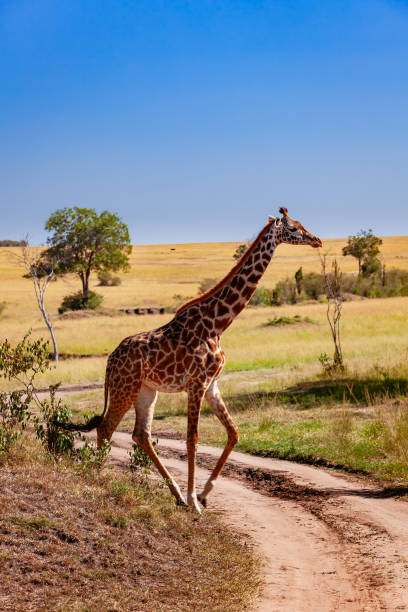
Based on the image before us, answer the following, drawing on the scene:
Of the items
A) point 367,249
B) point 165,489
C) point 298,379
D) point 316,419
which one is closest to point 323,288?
point 367,249

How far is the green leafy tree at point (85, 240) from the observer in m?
55.4

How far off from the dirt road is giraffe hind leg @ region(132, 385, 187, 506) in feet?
2.72

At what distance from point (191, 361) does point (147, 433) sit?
1155 mm

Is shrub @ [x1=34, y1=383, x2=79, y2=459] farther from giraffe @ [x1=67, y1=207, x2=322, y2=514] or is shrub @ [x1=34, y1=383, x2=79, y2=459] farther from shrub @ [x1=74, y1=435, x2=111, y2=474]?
shrub @ [x1=74, y1=435, x2=111, y2=474]

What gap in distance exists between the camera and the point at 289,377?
832 inches

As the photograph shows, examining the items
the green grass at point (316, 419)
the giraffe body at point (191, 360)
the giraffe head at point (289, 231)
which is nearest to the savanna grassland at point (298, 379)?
the green grass at point (316, 419)

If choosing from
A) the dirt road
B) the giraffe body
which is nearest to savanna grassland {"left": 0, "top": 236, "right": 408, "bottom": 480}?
the dirt road

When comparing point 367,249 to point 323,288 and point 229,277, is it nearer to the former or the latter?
point 323,288

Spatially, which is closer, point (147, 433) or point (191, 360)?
point (191, 360)

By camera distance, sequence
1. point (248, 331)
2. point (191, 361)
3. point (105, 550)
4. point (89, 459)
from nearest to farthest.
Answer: point (105, 550)
point (191, 361)
point (89, 459)
point (248, 331)

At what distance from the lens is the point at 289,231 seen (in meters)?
9.14

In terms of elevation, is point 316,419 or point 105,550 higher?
point 105,550

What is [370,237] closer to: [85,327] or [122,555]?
[85,327]

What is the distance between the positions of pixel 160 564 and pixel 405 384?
1244cm
